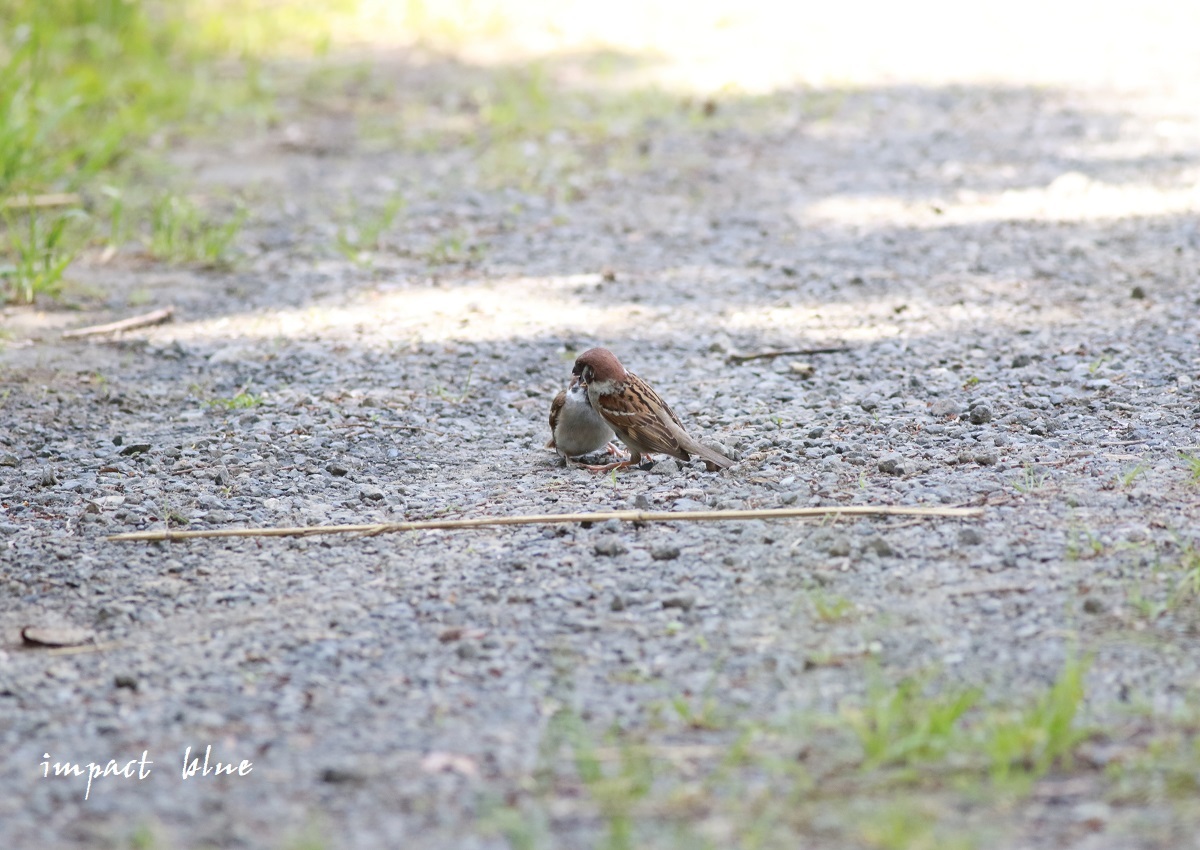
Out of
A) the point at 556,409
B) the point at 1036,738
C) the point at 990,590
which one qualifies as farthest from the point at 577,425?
the point at 1036,738

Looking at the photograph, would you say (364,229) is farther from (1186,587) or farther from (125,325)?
(1186,587)

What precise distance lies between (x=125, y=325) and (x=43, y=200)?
86.4 inches

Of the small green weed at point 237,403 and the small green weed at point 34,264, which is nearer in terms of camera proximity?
the small green weed at point 237,403

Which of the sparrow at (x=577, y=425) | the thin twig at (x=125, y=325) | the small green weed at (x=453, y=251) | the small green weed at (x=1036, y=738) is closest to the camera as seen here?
the small green weed at (x=1036, y=738)

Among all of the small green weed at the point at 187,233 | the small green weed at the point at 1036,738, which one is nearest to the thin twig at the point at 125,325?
the small green weed at the point at 187,233

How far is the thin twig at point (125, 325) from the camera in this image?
21.9 feet

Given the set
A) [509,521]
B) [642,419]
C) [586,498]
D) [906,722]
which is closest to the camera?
[906,722]

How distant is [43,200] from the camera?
8.47 m

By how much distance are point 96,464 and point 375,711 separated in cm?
236

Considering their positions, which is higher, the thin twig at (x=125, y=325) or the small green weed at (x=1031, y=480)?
the thin twig at (x=125, y=325)

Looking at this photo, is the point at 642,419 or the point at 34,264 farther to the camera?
the point at 34,264

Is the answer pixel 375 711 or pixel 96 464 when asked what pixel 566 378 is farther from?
pixel 375 711

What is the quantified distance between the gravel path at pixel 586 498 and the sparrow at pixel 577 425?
0.52ft

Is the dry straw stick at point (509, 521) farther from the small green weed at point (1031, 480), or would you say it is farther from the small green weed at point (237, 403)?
the small green weed at point (237, 403)
